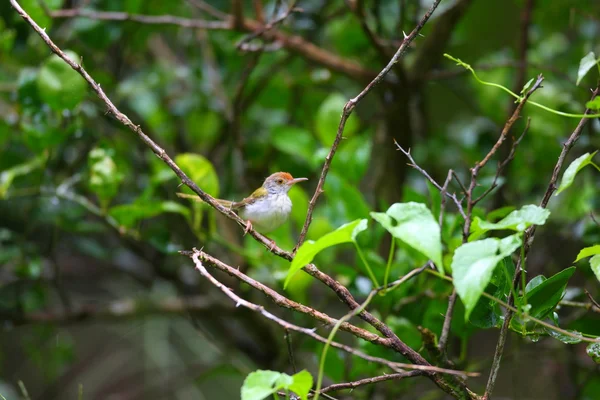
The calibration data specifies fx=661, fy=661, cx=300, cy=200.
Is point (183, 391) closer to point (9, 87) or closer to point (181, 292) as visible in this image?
point (181, 292)

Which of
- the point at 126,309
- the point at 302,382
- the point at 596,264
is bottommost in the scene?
the point at 126,309

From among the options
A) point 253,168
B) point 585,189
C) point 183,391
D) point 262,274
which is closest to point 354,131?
point 253,168

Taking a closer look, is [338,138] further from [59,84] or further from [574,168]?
[59,84]

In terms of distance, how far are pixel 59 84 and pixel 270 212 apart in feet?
2.68

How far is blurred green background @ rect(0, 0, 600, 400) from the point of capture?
7.22 feet

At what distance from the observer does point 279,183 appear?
8.30 ft

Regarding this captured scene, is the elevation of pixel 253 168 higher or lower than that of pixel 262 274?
higher

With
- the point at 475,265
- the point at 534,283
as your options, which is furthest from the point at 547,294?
the point at 475,265

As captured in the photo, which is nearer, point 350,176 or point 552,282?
point 552,282

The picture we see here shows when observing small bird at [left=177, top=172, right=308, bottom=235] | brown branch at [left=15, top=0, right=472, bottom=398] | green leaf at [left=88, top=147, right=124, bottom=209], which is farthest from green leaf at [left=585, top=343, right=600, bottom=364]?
Result: green leaf at [left=88, top=147, right=124, bottom=209]

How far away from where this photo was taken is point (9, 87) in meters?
2.58

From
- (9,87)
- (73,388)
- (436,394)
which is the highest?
(9,87)

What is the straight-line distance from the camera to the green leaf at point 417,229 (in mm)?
956

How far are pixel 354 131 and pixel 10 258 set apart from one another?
1.48 metres
